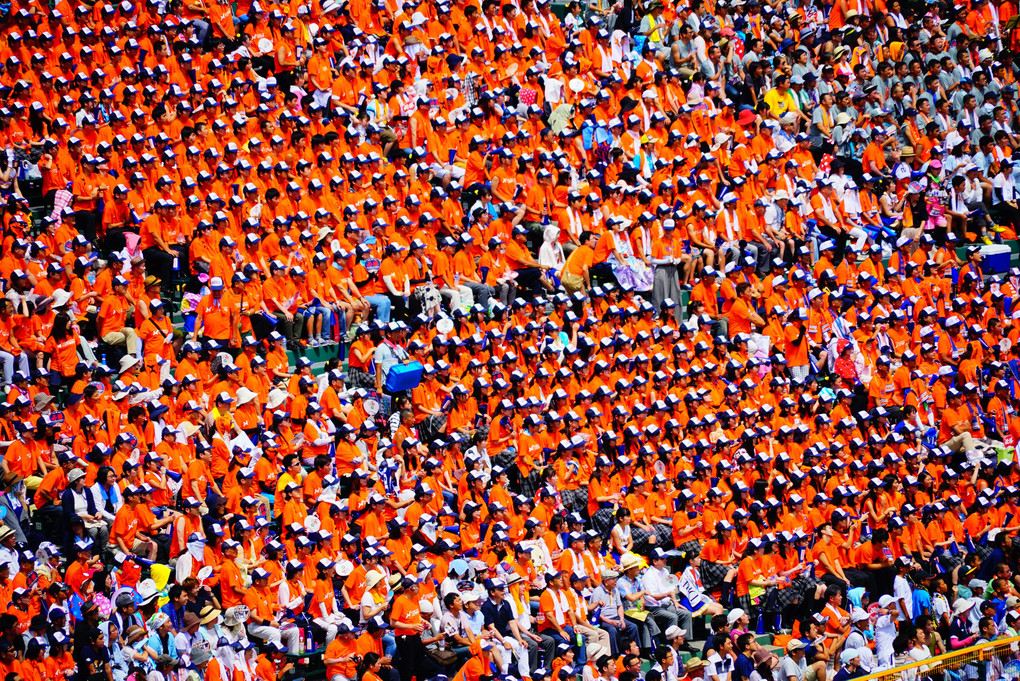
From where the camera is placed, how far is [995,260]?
21.4 meters

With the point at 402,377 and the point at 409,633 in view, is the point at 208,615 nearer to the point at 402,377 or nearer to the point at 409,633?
the point at 409,633

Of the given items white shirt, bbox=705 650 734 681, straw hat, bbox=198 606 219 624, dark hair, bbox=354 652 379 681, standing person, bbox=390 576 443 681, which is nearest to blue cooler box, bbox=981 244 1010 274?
white shirt, bbox=705 650 734 681

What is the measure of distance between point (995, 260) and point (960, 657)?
745cm

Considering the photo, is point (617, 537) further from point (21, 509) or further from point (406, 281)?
point (21, 509)

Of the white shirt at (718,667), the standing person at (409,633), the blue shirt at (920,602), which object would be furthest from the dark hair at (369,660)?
the blue shirt at (920,602)

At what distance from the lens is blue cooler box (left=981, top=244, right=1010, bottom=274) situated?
70.3 ft

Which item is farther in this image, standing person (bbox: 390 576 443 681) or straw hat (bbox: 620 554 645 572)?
straw hat (bbox: 620 554 645 572)

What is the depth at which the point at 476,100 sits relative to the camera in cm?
2123

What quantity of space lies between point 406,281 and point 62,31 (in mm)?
5298

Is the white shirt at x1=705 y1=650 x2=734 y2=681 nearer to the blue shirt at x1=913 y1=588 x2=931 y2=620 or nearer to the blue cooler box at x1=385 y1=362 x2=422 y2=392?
the blue shirt at x1=913 y1=588 x2=931 y2=620

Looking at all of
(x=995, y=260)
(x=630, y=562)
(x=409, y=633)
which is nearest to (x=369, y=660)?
(x=409, y=633)

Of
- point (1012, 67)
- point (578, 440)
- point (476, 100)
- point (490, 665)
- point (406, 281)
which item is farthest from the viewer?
point (1012, 67)

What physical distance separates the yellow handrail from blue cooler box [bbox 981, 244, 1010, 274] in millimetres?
6802

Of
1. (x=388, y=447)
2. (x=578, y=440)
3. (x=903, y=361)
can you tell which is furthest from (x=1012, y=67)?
(x=388, y=447)
